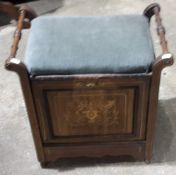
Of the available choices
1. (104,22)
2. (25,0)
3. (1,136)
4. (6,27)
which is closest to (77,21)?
(104,22)

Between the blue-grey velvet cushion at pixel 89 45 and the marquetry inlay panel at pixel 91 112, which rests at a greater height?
the blue-grey velvet cushion at pixel 89 45

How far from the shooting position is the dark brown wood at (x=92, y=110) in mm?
1072

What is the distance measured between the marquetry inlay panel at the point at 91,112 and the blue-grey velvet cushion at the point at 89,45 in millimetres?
89

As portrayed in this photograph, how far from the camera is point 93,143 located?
1276 millimetres

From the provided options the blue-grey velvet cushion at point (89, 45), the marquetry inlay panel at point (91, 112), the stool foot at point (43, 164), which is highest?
the blue-grey velvet cushion at point (89, 45)

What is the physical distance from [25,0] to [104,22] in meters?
1.35

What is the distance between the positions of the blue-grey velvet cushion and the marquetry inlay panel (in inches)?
3.5

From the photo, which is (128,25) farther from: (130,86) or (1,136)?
Answer: (1,136)

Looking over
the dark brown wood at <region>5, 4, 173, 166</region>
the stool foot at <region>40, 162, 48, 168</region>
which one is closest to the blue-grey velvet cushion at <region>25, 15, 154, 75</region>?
the dark brown wood at <region>5, 4, 173, 166</region>

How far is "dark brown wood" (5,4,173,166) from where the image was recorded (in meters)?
1.07

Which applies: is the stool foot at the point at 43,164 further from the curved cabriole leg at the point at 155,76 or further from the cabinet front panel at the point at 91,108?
the curved cabriole leg at the point at 155,76

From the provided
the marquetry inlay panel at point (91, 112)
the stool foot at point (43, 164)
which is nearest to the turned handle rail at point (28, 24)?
the marquetry inlay panel at point (91, 112)

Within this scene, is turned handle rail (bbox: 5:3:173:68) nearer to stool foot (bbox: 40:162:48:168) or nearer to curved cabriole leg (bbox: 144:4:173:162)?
curved cabriole leg (bbox: 144:4:173:162)

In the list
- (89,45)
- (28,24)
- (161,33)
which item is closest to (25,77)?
(89,45)
